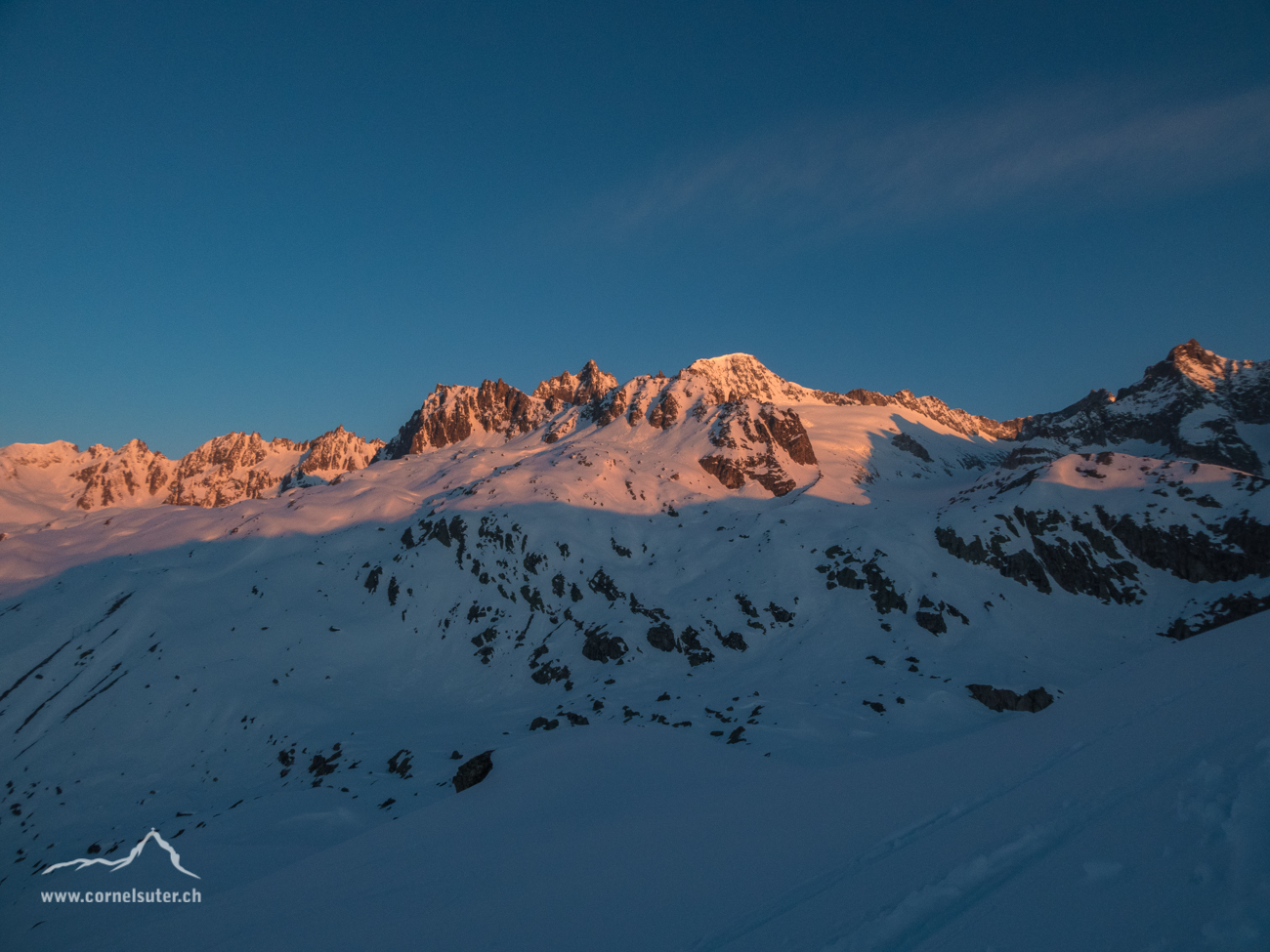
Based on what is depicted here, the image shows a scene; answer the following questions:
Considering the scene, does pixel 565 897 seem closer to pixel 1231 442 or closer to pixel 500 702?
pixel 500 702

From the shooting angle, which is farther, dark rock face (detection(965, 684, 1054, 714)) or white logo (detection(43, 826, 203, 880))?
dark rock face (detection(965, 684, 1054, 714))

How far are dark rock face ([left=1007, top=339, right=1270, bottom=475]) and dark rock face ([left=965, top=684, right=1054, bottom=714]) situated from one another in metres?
109

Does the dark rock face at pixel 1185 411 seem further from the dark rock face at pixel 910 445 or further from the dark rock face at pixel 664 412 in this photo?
the dark rock face at pixel 664 412

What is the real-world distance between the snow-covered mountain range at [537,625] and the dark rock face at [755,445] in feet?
5.09

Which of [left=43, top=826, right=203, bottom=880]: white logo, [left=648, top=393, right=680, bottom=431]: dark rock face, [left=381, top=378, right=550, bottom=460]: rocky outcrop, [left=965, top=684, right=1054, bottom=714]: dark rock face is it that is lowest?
[left=965, top=684, right=1054, bottom=714]: dark rock face

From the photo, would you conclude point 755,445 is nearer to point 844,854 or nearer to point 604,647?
point 604,647

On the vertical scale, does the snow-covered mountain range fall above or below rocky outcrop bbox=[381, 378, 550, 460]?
below

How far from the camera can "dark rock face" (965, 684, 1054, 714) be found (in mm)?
35000

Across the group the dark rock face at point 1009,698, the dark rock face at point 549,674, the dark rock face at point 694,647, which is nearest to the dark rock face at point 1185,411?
the dark rock face at point 1009,698

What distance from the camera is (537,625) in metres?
56.1

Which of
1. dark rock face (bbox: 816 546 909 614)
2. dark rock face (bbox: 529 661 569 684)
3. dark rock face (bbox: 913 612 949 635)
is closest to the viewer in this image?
dark rock face (bbox: 913 612 949 635)

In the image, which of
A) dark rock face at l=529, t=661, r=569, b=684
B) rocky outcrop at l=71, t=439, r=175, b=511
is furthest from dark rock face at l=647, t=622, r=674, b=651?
rocky outcrop at l=71, t=439, r=175, b=511

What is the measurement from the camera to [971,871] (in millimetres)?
7676

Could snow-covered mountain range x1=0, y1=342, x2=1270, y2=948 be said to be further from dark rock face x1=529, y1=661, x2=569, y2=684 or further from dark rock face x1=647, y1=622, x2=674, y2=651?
dark rock face x1=529, y1=661, x2=569, y2=684
